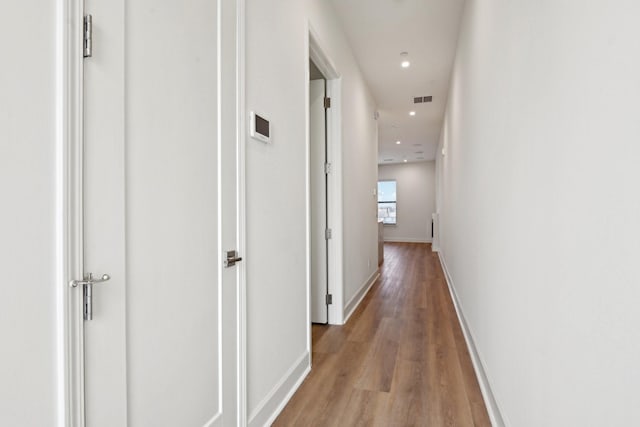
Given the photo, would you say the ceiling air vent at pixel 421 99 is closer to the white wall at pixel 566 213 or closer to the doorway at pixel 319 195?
the doorway at pixel 319 195

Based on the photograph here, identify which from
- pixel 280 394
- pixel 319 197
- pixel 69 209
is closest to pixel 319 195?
pixel 319 197

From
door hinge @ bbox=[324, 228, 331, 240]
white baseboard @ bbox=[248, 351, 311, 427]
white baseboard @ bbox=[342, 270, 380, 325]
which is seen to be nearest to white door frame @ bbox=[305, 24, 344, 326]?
door hinge @ bbox=[324, 228, 331, 240]

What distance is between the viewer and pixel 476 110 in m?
2.74

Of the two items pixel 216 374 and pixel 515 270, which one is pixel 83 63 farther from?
pixel 515 270

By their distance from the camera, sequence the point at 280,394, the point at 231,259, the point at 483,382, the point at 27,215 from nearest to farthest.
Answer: the point at 27,215
the point at 231,259
the point at 280,394
the point at 483,382

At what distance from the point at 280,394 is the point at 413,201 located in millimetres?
11355

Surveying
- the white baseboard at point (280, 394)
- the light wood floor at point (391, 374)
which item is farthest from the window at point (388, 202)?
the white baseboard at point (280, 394)

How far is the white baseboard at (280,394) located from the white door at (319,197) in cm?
102

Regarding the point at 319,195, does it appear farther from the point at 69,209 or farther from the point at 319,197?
the point at 69,209

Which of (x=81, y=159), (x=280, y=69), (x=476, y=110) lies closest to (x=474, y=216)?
(x=476, y=110)

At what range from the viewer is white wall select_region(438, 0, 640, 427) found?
2.36 feet

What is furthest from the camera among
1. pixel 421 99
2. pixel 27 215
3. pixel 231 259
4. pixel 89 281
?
pixel 421 99

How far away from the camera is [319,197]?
3.53 metres

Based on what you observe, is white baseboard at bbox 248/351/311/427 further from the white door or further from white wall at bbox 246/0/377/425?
the white door
